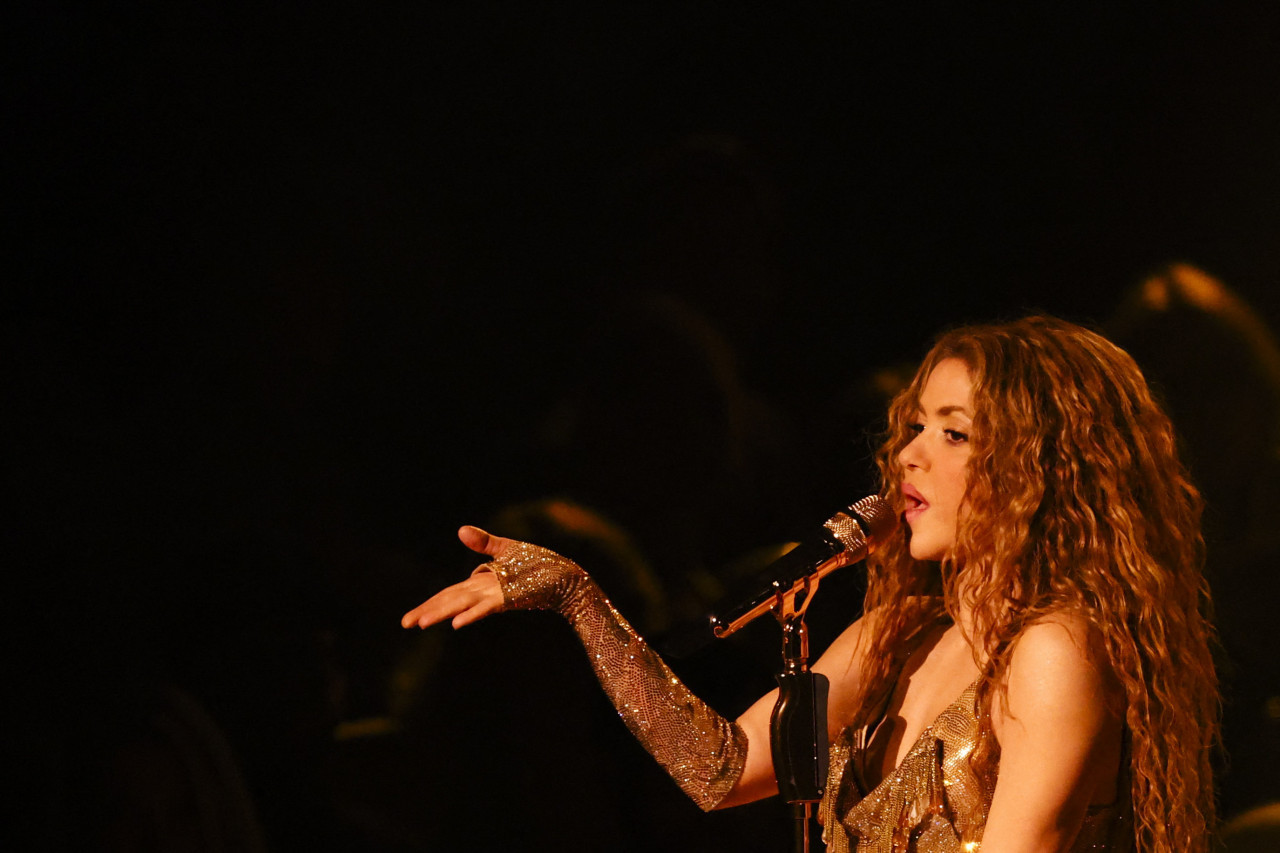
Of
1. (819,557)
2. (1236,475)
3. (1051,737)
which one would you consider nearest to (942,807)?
(1051,737)

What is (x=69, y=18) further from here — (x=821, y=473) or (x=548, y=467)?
(x=821, y=473)

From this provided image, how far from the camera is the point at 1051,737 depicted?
53.8 inches

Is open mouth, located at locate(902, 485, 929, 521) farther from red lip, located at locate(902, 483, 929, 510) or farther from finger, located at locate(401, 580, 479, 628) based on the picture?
finger, located at locate(401, 580, 479, 628)

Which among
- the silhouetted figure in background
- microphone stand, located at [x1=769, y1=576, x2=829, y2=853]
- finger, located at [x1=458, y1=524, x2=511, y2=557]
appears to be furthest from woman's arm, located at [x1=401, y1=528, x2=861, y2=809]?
the silhouetted figure in background

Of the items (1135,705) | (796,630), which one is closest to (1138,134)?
(1135,705)

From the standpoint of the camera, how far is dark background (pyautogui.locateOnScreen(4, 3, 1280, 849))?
1754mm

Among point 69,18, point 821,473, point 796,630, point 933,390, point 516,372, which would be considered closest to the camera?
point 796,630

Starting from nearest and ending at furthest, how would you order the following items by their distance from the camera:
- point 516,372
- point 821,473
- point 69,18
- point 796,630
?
point 796,630 → point 69,18 → point 516,372 → point 821,473

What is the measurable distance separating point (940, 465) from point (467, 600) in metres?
0.73

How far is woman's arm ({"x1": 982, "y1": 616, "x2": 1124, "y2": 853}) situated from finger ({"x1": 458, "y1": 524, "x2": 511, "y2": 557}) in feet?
2.48

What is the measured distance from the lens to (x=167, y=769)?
179 centimetres

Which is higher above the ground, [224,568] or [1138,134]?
[1138,134]

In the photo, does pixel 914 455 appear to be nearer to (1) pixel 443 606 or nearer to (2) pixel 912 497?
(2) pixel 912 497

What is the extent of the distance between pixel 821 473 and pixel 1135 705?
899 mm
